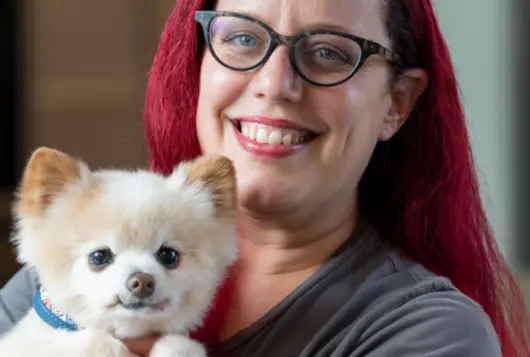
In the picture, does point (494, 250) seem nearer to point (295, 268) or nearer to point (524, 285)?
point (295, 268)

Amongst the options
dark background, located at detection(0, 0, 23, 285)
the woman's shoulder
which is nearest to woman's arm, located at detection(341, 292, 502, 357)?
the woman's shoulder

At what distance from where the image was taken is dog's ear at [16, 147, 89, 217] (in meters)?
0.90

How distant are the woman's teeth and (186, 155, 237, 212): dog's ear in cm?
19

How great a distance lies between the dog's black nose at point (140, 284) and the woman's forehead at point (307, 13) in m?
0.46

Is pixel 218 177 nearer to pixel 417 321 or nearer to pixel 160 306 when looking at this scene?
pixel 160 306

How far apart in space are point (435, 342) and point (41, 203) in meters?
0.51

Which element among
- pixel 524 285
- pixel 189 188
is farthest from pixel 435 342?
pixel 524 285

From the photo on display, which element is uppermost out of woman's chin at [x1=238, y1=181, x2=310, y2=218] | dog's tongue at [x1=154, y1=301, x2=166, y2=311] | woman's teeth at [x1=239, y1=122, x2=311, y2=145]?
woman's teeth at [x1=239, y1=122, x2=311, y2=145]

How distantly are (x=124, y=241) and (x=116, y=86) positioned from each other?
2.35 m

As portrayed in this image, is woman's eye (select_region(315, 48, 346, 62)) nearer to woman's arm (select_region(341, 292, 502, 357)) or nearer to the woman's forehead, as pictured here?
the woman's forehead

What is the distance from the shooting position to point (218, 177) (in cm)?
96

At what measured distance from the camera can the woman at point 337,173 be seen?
1.08 meters

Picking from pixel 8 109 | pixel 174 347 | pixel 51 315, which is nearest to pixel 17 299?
pixel 51 315

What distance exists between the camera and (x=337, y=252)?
1208mm
